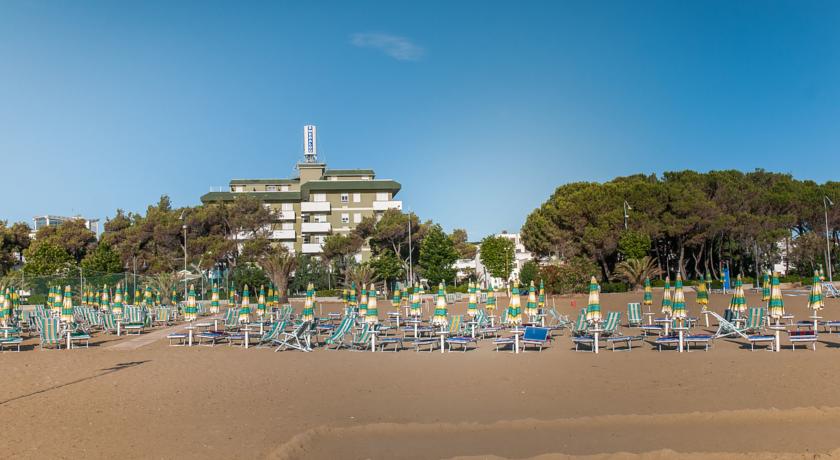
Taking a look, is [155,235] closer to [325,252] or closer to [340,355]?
[325,252]

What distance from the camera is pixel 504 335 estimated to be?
20.9 metres

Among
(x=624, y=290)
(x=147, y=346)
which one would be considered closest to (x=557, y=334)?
(x=147, y=346)

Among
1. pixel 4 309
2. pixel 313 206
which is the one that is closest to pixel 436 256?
pixel 313 206

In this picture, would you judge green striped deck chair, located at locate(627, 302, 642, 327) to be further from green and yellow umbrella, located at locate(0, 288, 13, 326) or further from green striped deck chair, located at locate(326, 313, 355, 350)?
green and yellow umbrella, located at locate(0, 288, 13, 326)

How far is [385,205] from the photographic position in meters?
65.4

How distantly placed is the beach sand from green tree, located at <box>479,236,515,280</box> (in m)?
43.9

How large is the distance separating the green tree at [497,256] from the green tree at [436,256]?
5044mm

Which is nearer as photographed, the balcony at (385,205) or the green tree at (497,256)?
the green tree at (497,256)

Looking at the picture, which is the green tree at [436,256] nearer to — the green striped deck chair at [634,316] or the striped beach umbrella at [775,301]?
the green striped deck chair at [634,316]

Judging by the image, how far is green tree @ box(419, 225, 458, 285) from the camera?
55.0m

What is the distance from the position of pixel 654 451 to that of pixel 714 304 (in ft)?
88.4

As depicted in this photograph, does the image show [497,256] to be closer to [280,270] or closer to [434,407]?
[280,270]

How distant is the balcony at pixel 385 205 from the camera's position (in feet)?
212

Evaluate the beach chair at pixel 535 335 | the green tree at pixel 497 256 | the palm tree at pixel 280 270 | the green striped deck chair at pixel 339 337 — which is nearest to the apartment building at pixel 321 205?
the green tree at pixel 497 256
